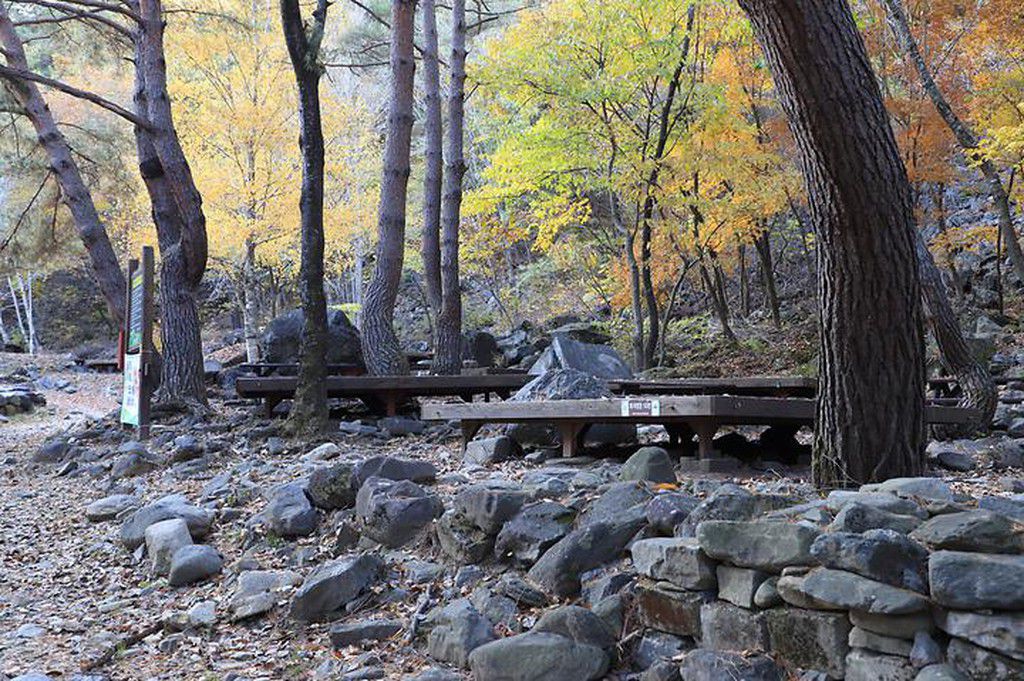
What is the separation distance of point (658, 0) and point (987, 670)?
11.0 metres

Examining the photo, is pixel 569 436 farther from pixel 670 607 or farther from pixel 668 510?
pixel 670 607

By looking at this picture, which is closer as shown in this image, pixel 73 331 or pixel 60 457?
pixel 60 457

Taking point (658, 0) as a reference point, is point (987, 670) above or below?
below

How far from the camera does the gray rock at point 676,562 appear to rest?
10.2ft

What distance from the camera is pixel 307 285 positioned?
26.5 feet

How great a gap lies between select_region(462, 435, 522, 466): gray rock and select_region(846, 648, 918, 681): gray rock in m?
3.94

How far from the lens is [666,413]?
17.3ft

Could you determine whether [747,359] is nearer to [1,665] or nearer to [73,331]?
[1,665]

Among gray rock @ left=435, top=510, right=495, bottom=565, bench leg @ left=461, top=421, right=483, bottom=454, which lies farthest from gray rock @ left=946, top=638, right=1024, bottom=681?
bench leg @ left=461, top=421, right=483, bottom=454

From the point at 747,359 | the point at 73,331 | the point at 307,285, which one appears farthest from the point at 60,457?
the point at 73,331

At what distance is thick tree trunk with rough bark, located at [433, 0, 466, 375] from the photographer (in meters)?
11.4

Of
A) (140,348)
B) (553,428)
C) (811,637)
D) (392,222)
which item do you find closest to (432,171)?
(392,222)

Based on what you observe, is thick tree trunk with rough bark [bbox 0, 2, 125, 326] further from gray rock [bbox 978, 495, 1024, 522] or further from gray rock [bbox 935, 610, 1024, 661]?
gray rock [bbox 935, 610, 1024, 661]

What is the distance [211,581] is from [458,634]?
2.05m
